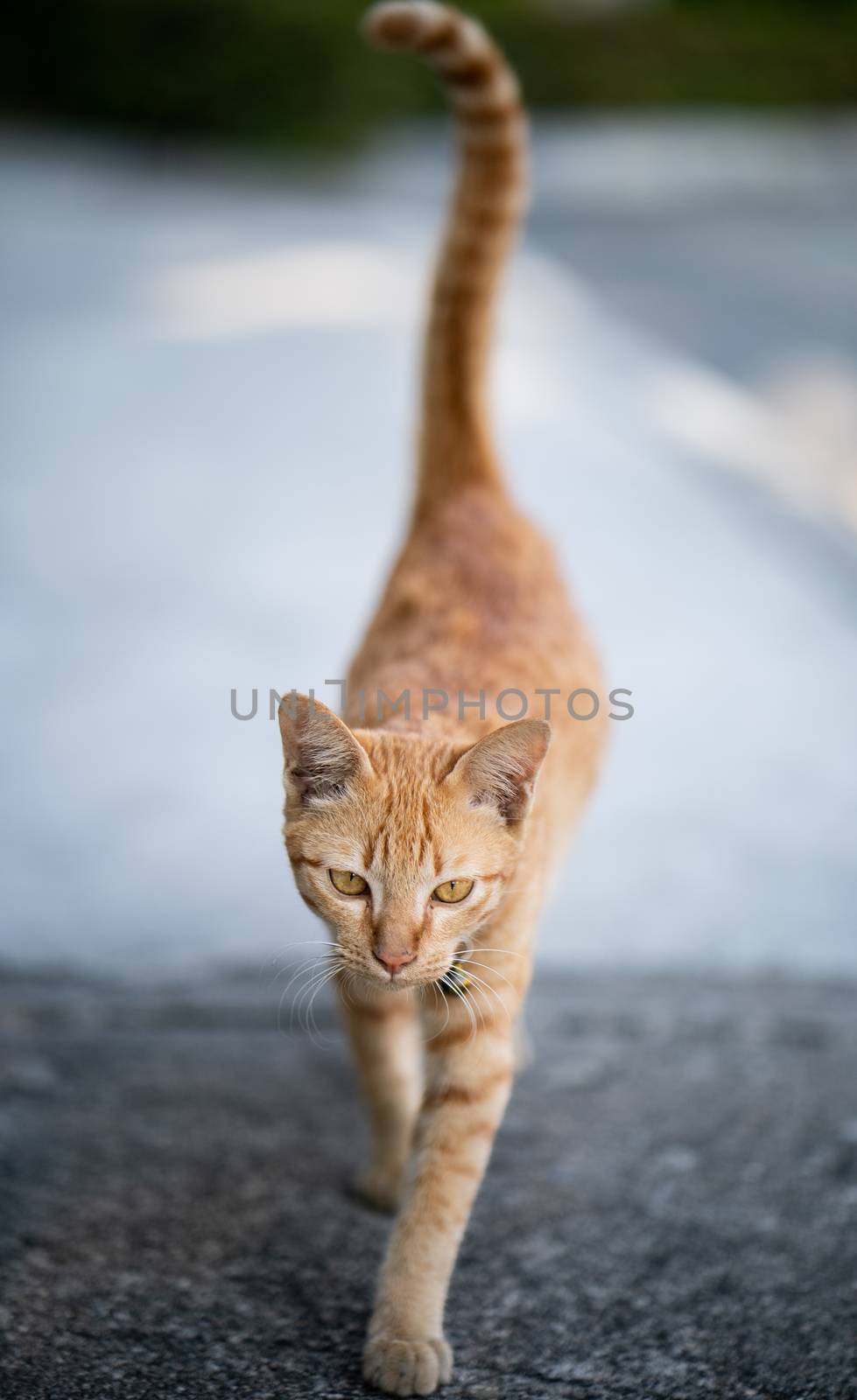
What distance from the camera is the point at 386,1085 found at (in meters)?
2.08

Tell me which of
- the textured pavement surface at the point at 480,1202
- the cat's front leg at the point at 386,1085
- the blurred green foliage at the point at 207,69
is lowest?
the textured pavement surface at the point at 480,1202

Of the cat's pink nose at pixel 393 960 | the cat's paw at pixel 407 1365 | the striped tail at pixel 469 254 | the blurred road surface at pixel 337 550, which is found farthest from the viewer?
the blurred road surface at pixel 337 550

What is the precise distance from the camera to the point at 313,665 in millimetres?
3814

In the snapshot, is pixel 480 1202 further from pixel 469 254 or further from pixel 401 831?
pixel 469 254

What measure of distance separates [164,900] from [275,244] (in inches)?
219

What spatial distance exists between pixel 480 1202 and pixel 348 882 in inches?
30.9

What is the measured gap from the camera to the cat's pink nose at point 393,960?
1.55m

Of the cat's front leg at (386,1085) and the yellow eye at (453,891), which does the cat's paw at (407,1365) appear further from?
the yellow eye at (453,891)

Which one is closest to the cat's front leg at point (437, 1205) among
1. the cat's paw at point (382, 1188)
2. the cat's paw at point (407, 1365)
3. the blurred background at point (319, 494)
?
the cat's paw at point (407, 1365)

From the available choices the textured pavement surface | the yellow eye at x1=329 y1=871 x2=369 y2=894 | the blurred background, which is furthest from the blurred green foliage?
the yellow eye at x1=329 y1=871 x2=369 y2=894

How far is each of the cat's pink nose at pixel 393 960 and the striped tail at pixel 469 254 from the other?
1.08 meters

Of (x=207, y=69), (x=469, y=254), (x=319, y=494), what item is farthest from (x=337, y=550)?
(x=207, y=69)

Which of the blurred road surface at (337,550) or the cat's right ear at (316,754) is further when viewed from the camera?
the blurred road surface at (337,550)

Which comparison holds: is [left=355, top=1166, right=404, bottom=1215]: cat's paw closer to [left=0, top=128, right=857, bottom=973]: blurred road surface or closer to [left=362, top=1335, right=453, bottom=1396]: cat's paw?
[left=362, top=1335, right=453, bottom=1396]: cat's paw
